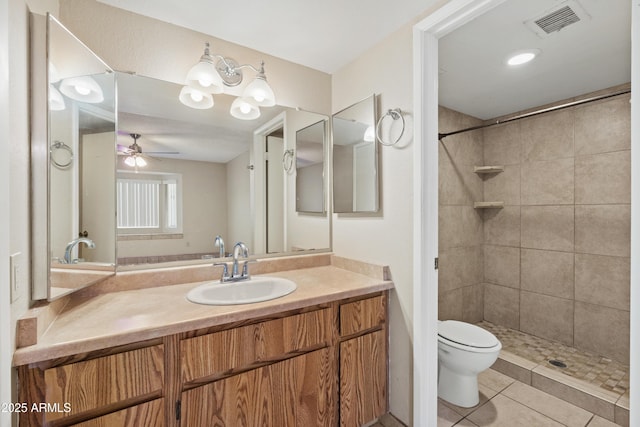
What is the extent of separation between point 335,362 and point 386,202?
0.92 metres

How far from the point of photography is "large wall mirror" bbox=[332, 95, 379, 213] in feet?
5.67

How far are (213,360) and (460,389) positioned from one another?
1.66 m

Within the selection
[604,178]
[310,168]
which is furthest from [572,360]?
[310,168]

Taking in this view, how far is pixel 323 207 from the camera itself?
82.4 inches

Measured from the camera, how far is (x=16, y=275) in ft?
2.65

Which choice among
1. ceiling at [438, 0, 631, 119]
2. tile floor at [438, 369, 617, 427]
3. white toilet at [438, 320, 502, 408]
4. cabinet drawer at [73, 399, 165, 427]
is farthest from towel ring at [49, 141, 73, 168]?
tile floor at [438, 369, 617, 427]

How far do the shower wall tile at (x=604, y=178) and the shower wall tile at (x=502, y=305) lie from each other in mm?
1071

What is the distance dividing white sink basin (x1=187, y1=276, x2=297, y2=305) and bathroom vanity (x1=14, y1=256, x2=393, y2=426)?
0.10 metres

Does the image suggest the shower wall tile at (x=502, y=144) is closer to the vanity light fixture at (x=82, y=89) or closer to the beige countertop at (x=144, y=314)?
the beige countertop at (x=144, y=314)

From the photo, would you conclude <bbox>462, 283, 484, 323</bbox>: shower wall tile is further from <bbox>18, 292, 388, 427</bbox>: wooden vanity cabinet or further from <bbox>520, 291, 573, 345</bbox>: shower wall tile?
<bbox>18, 292, 388, 427</bbox>: wooden vanity cabinet

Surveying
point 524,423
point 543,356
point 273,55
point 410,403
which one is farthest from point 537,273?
point 273,55

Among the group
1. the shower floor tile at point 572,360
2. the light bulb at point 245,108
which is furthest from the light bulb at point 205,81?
the shower floor tile at point 572,360

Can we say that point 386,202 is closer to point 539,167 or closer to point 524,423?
point 524,423

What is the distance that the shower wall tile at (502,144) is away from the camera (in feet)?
9.05
